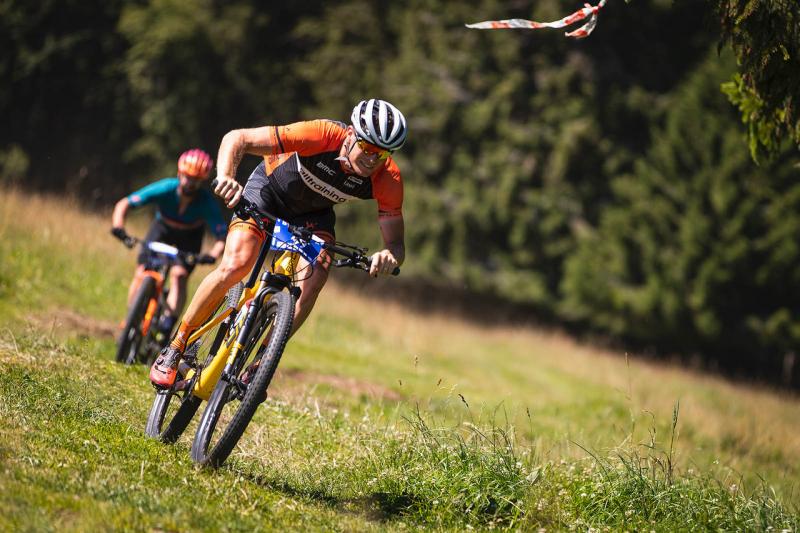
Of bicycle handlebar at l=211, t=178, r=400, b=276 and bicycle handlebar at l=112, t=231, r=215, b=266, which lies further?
bicycle handlebar at l=112, t=231, r=215, b=266

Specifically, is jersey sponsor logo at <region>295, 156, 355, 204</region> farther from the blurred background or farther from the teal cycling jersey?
the blurred background

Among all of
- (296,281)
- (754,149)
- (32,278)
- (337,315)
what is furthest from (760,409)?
(296,281)

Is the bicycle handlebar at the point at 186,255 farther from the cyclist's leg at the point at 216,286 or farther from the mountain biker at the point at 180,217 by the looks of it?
the cyclist's leg at the point at 216,286

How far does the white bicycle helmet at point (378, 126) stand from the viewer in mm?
6574

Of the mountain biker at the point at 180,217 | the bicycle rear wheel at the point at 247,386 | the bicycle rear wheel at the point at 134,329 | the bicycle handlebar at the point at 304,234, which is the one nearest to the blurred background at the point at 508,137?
the mountain biker at the point at 180,217

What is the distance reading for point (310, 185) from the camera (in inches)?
277

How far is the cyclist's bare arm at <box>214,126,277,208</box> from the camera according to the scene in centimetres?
619

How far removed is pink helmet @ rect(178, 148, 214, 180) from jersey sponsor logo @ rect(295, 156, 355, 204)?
3.58 metres

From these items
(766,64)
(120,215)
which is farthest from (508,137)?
(766,64)

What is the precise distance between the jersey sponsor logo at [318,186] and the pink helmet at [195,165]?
358cm

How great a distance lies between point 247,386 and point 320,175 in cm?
161

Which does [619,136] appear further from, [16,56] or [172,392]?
[172,392]

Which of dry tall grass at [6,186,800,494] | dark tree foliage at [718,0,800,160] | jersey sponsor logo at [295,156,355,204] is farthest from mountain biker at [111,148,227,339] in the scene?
dark tree foliage at [718,0,800,160]

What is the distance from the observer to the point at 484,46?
34.2 meters
